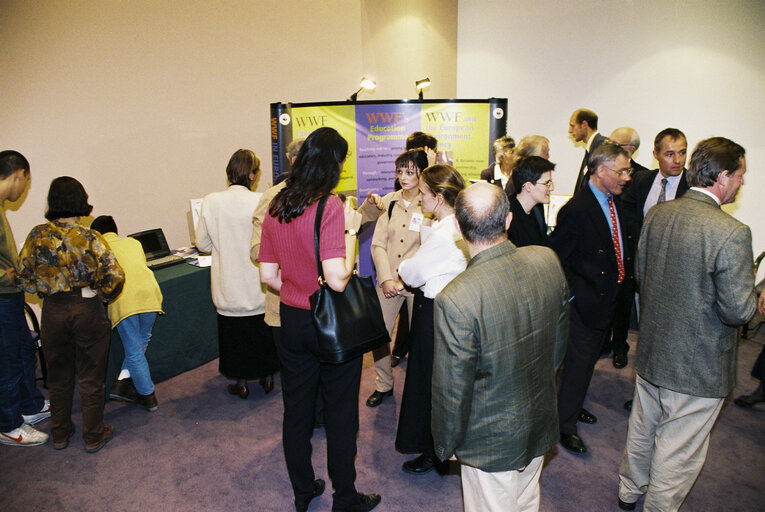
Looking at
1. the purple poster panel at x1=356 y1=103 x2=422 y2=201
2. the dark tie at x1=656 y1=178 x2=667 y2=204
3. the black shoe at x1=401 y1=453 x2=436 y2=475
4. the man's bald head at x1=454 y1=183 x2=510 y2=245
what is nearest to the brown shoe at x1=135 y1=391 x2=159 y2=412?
the black shoe at x1=401 y1=453 x2=436 y2=475

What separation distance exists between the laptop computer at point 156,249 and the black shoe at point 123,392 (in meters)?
0.90

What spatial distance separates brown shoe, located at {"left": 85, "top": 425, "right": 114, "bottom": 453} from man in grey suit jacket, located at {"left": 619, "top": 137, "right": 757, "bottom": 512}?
288 centimetres

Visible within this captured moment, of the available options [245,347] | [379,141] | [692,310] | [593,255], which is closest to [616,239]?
[593,255]

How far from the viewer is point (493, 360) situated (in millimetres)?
1394

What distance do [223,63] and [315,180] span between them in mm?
3393

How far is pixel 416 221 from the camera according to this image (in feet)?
9.01

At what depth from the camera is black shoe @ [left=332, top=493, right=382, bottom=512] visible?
2.18 m

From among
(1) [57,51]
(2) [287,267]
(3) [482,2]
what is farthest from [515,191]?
(3) [482,2]

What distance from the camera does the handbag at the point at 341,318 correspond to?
5.91 ft

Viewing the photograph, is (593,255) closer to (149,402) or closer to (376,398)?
(376,398)

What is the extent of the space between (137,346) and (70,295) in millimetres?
671

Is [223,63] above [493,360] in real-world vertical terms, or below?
above

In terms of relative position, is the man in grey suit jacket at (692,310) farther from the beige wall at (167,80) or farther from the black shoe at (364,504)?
the beige wall at (167,80)

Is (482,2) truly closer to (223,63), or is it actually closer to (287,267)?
(223,63)
